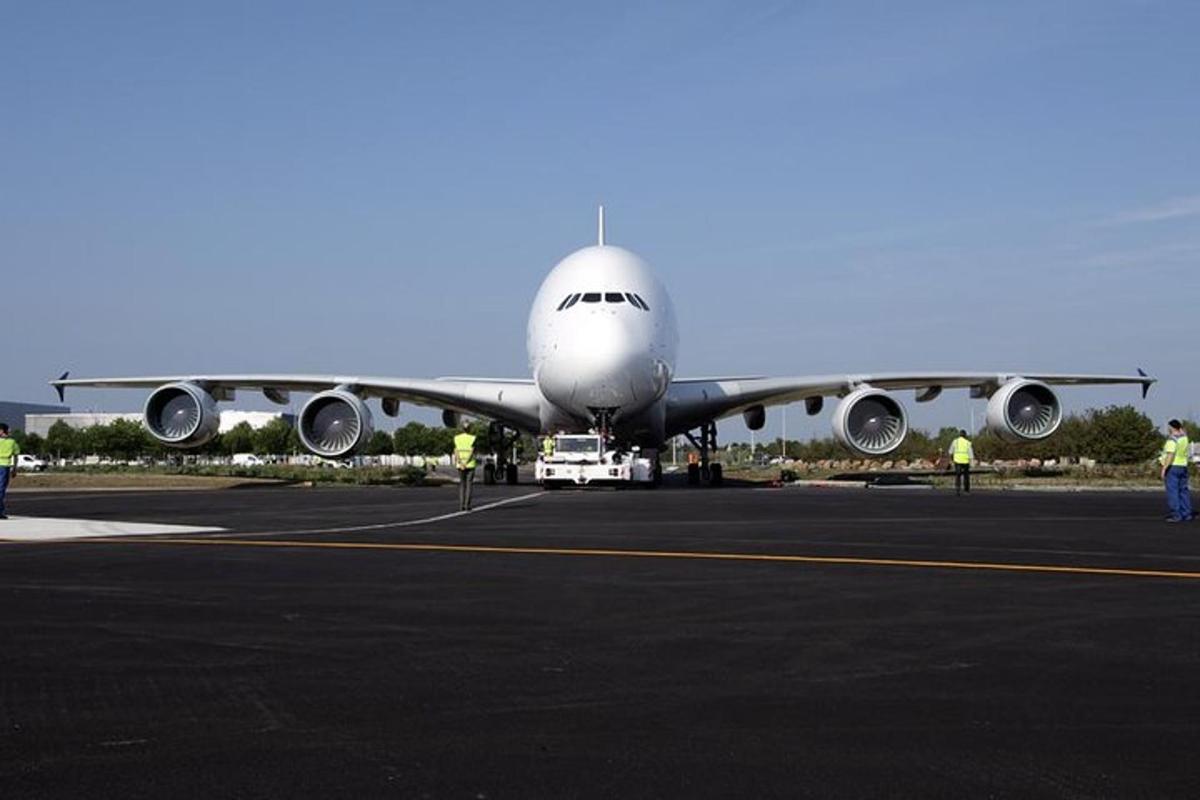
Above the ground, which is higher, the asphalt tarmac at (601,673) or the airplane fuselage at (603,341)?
the airplane fuselage at (603,341)

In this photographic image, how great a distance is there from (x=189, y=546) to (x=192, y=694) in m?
7.54

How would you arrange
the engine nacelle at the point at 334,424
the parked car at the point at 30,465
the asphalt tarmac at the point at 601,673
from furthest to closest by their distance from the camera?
the parked car at the point at 30,465
the engine nacelle at the point at 334,424
the asphalt tarmac at the point at 601,673

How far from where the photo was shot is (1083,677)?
5207 millimetres

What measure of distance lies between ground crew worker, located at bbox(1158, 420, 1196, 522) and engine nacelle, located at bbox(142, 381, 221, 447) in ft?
73.2

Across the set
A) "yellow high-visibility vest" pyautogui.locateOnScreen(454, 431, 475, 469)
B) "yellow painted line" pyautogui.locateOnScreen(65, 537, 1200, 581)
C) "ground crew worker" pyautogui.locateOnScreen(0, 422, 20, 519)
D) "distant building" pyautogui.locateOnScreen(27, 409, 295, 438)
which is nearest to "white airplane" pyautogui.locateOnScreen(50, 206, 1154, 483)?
"yellow high-visibility vest" pyautogui.locateOnScreen(454, 431, 475, 469)

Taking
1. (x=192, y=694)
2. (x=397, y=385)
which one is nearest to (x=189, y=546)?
(x=192, y=694)

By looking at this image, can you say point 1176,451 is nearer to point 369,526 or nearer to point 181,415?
point 369,526

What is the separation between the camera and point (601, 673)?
5.30 metres

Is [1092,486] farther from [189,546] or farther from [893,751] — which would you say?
[893,751]

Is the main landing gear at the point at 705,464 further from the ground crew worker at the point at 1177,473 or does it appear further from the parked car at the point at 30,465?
the parked car at the point at 30,465

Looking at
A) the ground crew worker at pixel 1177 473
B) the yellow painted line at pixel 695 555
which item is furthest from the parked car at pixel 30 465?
the ground crew worker at pixel 1177 473

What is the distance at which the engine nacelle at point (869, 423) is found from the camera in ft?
Result: 97.0

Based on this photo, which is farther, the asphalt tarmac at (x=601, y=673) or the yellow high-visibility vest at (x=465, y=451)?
the yellow high-visibility vest at (x=465, y=451)

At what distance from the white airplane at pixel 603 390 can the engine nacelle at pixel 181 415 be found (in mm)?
34
